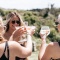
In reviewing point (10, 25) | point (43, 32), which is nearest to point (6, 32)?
point (10, 25)

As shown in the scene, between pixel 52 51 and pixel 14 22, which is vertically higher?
pixel 14 22

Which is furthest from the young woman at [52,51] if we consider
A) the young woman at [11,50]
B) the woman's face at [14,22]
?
the woman's face at [14,22]

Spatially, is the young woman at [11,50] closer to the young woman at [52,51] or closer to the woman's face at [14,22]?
the young woman at [52,51]

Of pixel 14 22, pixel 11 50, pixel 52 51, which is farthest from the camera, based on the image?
pixel 14 22

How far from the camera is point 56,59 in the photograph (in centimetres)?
259

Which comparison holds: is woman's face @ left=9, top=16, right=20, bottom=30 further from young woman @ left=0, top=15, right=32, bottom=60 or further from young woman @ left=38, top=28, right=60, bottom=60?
young woman @ left=0, top=15, right=32, bottom=60

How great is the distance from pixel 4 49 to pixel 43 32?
0.77 meters

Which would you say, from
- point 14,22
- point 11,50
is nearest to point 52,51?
point 11,50

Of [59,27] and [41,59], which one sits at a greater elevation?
[59,27]

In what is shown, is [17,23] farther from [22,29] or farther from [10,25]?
[22,29]

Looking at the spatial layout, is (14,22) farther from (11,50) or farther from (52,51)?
(11,50)

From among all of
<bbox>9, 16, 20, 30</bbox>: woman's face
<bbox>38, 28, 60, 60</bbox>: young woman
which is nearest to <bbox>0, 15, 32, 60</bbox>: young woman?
<bbox>38, 28, 60, 60</bbox>: young woman

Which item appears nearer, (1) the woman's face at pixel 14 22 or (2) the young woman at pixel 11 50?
(2) the young woman at pixel 11 50

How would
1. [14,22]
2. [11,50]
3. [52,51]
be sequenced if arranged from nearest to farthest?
[11,50], [52,51], [14,22]
